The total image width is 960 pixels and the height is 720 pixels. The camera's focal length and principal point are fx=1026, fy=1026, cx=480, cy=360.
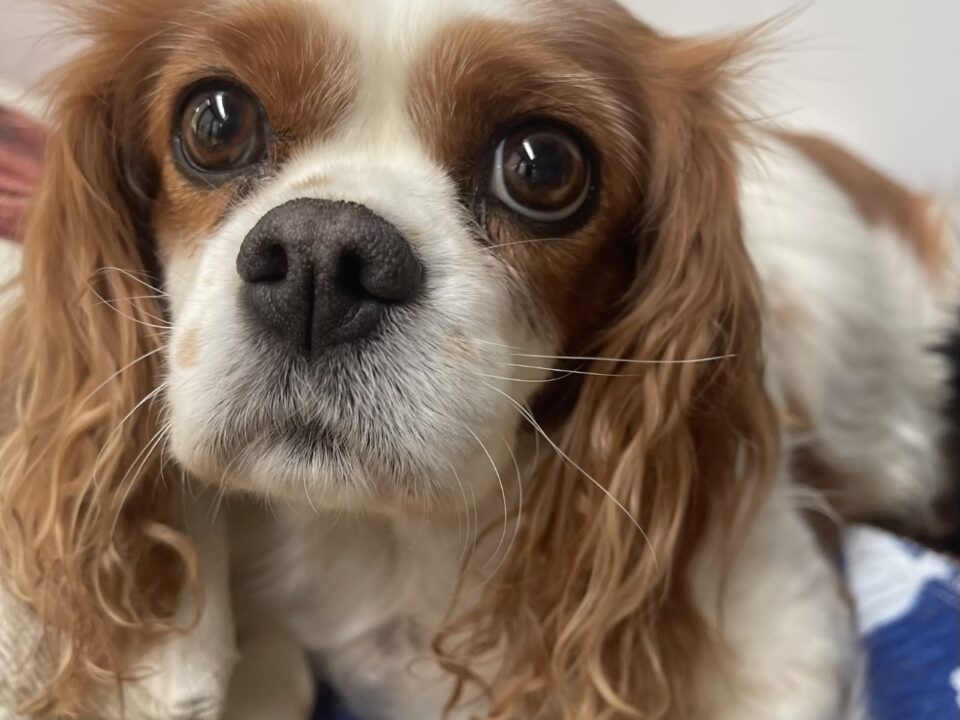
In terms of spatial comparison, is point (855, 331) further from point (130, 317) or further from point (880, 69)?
point (130, 317)

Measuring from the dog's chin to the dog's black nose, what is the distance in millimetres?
70

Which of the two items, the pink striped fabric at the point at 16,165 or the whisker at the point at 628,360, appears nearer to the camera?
the whisker at the point at 628,360

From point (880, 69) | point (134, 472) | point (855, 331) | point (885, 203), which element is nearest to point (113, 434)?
point (134, 472)

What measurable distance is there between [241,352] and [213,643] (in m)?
0.31

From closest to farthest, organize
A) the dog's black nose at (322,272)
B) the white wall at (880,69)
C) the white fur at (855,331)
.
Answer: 1. the dog's black nose at (322,272)
2. the white fur at (855,331)
3. the white wall at (880,69)

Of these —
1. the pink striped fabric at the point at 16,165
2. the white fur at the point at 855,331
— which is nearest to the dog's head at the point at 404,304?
the pink striped fabric at the point at 16,165

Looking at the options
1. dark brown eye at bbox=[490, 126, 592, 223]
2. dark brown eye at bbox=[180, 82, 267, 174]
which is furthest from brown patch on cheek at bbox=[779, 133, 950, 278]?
dark brown eye at bbox=[180, 82, 267, 174]

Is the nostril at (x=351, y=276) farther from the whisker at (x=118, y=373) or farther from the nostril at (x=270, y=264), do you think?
the whisker at (x=118, y=373)

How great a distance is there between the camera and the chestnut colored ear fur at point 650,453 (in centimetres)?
88

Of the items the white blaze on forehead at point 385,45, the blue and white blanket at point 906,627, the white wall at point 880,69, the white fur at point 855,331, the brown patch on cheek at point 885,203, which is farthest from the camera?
the white wall at point 880,69

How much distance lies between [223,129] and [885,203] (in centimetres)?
121

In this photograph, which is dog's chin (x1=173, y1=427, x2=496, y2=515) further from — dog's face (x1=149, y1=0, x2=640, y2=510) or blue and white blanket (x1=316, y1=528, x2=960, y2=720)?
blue and white blanket (x1=316, y1=528, x2=960, y2=720)

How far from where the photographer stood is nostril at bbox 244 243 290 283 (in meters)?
0.69

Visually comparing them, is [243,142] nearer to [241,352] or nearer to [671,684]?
[241,352]
